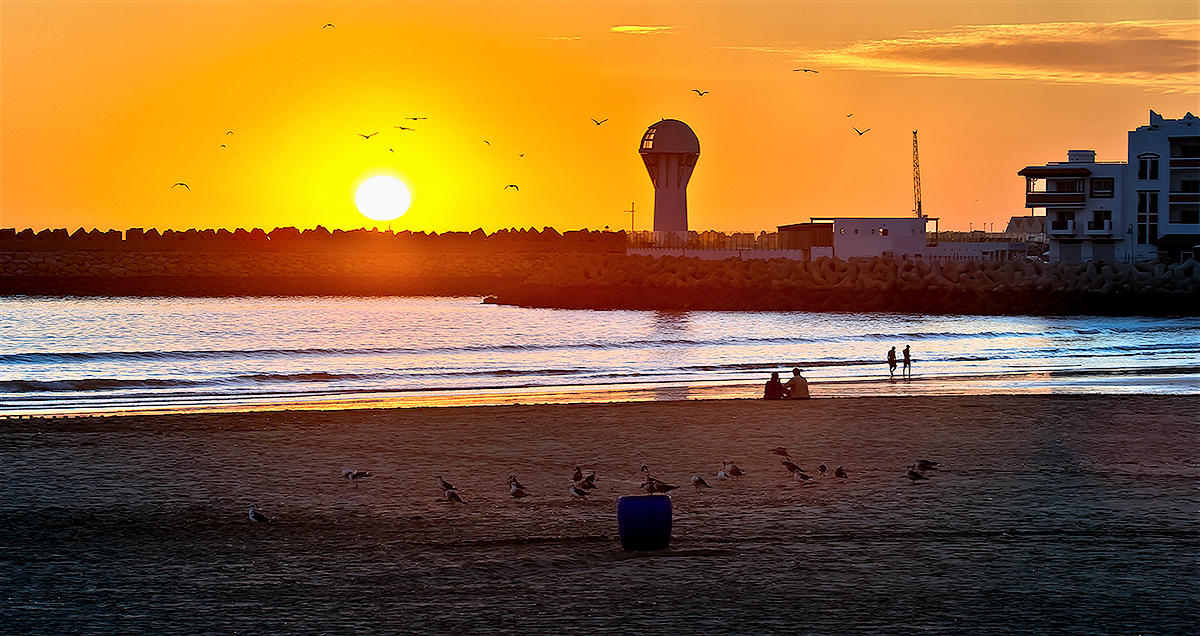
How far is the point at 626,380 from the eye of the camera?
36406 millimetres

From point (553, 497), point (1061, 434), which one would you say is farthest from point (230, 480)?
point (1061, 434)

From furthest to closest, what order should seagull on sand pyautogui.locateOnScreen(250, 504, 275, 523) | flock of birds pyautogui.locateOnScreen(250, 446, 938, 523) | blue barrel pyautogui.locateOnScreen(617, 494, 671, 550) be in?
flock of birds pyautogui.locateOnScreen(250, 446, 938, 523) < seagull on sand pyautogui.locateOnScreen(250, 504, 275, 523) < blue barrel pyautogui.locateOnScreen(617, 494, 671, 550)

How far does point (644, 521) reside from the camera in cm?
1184

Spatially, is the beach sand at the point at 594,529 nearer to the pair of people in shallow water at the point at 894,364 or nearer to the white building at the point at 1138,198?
the pair of people in shallow water at the point at 894,364

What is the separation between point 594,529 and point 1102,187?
104403 millimetres

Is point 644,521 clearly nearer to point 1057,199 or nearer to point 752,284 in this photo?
point 752,284

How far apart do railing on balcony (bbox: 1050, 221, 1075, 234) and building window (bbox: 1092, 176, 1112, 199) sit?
9.95ft

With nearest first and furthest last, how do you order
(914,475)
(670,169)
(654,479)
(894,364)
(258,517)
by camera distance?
(258,517)
(654,479)
(914,475)
(894,364)
(670,169)

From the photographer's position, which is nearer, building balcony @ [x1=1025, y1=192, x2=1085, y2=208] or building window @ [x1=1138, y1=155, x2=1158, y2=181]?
building window @ [x1=1138, y1=155, x2=1158, y2=181]

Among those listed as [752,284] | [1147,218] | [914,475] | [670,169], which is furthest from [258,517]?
[670,169]

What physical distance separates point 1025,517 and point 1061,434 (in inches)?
284

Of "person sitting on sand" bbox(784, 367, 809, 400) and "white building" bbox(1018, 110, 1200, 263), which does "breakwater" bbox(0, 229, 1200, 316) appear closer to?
"white building" bbox(1018, 110, 1200, 263)

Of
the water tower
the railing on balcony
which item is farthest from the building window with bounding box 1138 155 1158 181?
the water tower

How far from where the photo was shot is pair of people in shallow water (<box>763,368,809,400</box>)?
26.7 metres
